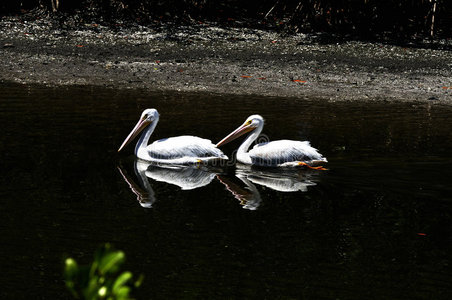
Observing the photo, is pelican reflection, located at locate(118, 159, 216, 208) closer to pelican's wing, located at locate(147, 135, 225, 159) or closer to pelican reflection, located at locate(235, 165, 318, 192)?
pelican's wing, located at locate(147, 135, 225, 159)

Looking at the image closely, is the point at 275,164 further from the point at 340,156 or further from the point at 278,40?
the point at 278,40

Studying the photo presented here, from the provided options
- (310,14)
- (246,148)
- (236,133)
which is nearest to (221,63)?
(310,14)

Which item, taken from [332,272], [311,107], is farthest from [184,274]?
[311,107]

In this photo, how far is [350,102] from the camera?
14.0 metres

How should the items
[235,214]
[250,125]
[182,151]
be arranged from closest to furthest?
1. [235,214]
2. [182,151]
3. [250,125]

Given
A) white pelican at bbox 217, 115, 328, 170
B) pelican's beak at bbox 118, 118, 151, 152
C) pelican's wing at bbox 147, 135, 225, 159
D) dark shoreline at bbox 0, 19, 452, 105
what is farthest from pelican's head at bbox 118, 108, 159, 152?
dark shoreline at bbox 0, 19, 452, 105

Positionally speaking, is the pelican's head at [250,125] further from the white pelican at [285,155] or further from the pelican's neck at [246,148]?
the white pelican at [285,155]

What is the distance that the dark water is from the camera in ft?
16.7

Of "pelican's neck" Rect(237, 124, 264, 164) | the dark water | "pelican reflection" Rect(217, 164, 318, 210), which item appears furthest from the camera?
"pelican's neck" Rect(237, 124, 264, 164)

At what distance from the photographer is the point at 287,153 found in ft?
28.7

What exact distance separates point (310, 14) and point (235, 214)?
12.5 metres

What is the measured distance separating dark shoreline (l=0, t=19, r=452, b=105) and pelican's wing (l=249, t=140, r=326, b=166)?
5.72 metres

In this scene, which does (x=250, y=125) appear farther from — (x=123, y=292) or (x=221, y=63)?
(x=123, y=292)

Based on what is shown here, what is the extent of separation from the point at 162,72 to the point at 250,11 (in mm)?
5181
